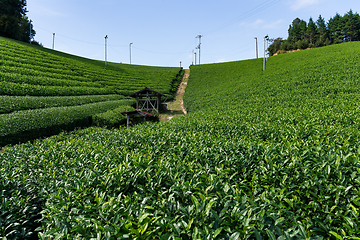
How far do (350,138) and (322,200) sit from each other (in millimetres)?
4152

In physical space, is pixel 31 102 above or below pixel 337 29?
below

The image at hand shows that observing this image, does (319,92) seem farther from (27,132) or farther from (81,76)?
(81,76)

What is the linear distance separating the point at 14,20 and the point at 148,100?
1847 inches

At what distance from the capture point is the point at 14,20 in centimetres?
4509

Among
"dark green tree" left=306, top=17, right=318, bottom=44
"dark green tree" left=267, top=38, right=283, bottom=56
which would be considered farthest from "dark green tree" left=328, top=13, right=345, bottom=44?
"dark green tree" left=267, top=38, right=283, bottom=56

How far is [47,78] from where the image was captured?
86.6 feet

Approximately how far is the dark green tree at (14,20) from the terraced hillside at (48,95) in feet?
56.6

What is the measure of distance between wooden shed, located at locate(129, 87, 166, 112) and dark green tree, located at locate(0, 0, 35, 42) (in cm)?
4375

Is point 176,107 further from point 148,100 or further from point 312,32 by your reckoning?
point 312,32

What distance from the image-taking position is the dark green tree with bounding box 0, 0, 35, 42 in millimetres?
→ 43594

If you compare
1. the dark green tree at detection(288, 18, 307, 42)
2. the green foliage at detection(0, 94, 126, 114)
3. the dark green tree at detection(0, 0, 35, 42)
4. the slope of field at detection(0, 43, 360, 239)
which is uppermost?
the dark green tree at detection(288, 18, 307, 42)

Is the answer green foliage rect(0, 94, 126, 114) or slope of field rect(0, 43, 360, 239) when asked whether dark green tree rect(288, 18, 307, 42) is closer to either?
green foliage rect(0, 94, 126, 114)

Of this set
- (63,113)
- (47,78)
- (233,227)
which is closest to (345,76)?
(233,227)

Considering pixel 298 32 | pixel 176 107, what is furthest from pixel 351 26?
pixel 176 107
